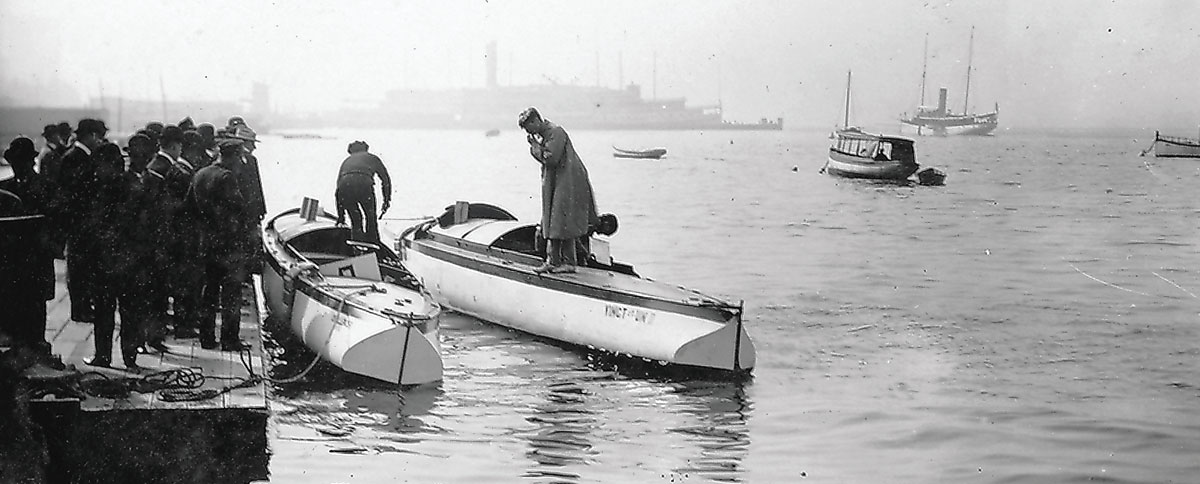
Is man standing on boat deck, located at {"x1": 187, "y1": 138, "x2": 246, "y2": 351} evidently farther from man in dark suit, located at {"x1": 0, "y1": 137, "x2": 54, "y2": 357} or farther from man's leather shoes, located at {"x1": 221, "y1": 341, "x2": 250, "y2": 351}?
man in dark suit, located at {"x1": 0, "y1": 137, "x2": 54, "y2": 357}

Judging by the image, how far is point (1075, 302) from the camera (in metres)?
8.77

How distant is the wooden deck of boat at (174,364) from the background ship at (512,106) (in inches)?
148

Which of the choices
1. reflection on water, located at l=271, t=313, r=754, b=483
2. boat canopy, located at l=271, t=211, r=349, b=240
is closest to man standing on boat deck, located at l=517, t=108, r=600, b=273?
reflection on water, located at l=271, t=313, r=754, b=483

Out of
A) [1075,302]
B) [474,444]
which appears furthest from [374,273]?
[1075,302]

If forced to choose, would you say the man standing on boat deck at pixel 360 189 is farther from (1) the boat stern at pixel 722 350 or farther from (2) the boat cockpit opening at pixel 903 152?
(2) the boat cockpit opening at pixel 903 152

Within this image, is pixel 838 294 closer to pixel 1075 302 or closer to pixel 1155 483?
pixel 1075 302

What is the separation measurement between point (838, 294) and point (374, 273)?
15.8 ft

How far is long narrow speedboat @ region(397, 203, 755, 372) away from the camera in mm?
5602

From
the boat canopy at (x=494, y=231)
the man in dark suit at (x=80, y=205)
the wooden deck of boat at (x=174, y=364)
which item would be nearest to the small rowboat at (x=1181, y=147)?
the boat canopy at (x=494, y=231)

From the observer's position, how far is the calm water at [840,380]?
4.75 metres

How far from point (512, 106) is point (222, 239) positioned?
483 centimetres

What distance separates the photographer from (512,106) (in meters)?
8.98

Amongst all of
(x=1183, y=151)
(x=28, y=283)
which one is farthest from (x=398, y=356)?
(x=1183, y=151)

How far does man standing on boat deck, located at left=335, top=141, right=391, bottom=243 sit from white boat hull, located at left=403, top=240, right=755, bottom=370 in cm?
57
